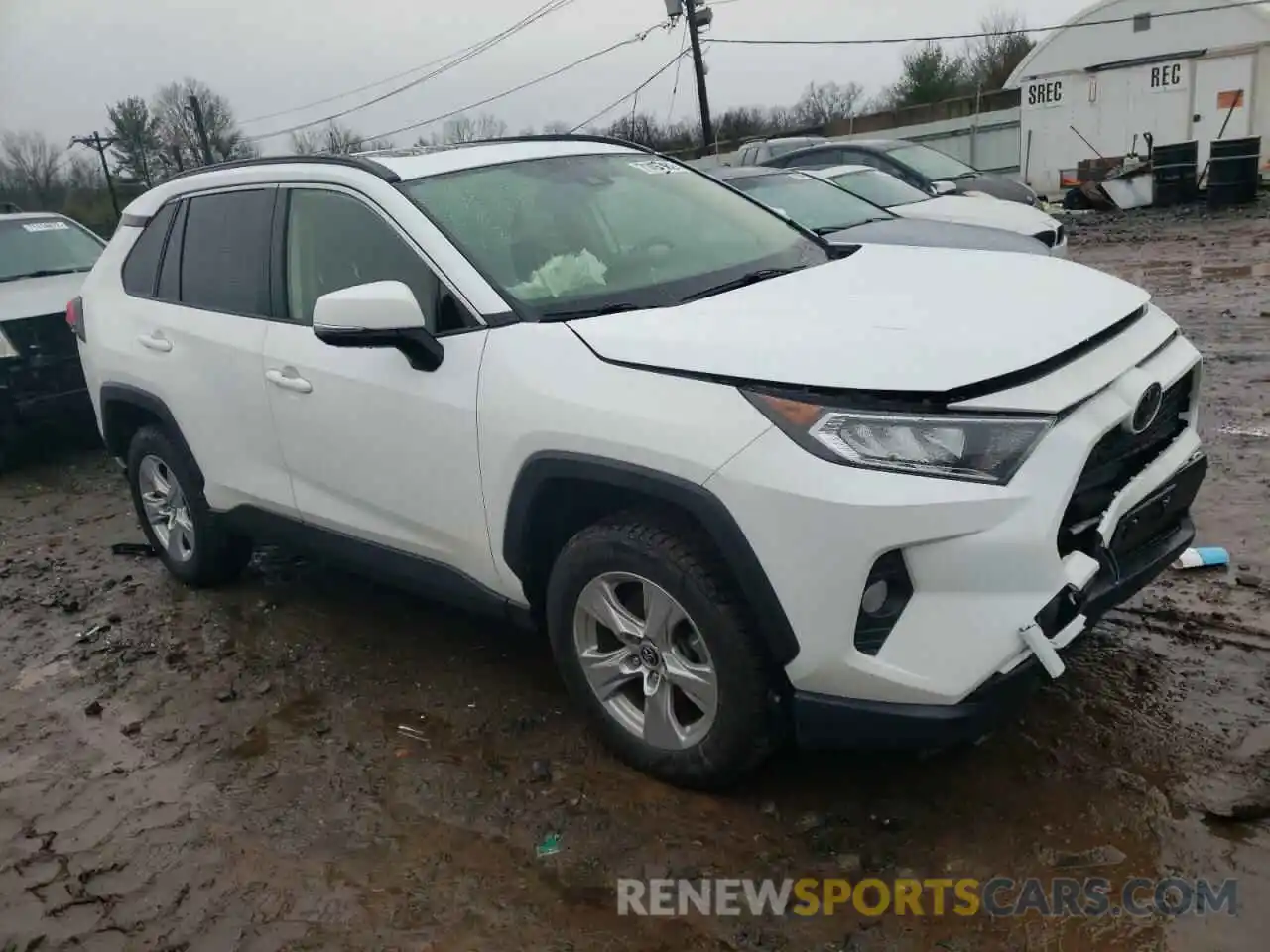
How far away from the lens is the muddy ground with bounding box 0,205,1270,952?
8.76ft

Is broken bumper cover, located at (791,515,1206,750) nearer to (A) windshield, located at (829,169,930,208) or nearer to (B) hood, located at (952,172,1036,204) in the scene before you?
(A) windshield, located at (829,169,930,208)

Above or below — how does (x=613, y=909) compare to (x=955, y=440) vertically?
below

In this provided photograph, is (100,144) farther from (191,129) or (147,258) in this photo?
(147,258)

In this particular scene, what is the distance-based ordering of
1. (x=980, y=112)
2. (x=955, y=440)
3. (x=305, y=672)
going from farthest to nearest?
(x=980, y=112), (x=305, y=672), (x=955, y=440)

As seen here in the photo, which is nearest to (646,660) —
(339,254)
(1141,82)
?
(339,254)

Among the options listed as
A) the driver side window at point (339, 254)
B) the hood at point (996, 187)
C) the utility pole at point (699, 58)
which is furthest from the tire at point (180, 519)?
the utility pole at point (699, 58)

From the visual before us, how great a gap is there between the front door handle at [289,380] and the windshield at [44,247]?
220 inches

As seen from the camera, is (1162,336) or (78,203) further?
(78,203)

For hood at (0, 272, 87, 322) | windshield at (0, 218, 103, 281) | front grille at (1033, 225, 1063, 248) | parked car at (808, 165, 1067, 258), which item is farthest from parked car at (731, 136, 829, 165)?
hood at (0, 272, 87, 322)

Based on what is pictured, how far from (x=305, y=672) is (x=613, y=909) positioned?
77.2 inches

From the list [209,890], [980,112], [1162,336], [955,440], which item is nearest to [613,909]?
[209,890]

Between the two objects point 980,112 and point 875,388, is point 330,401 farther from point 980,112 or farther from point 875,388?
point 980,112

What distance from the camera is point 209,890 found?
2.93m

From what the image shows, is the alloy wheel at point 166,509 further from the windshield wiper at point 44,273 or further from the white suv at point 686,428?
the windshield wiper at point 44,273
